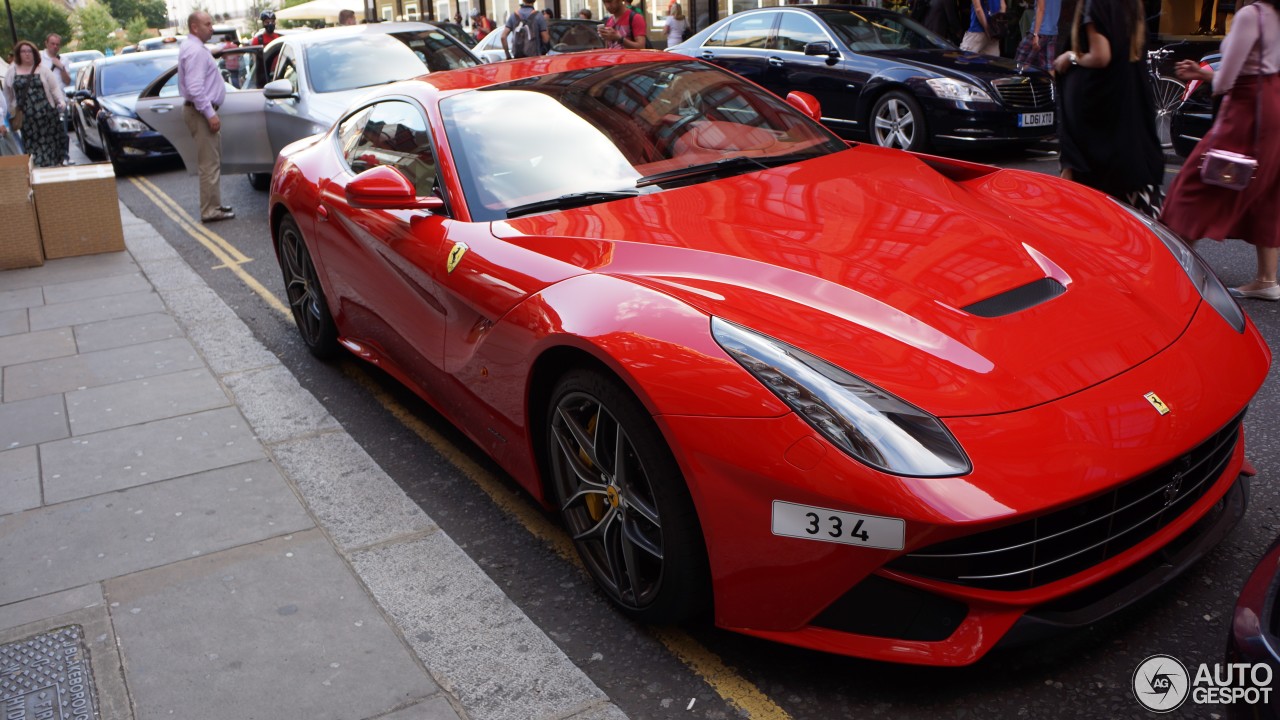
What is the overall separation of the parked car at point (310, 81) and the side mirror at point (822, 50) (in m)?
3.46

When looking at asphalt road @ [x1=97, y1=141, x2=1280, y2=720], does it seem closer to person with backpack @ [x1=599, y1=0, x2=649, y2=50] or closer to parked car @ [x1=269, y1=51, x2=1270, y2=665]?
parked car @ [x1=269, y1=51, x2=1270, y2=665]

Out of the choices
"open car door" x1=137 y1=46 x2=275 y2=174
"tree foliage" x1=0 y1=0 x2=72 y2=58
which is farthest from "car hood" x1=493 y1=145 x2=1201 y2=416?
"tree foliage" x1=0 y1=0 x2=72 y2=58

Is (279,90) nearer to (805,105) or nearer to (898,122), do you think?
(898,122)

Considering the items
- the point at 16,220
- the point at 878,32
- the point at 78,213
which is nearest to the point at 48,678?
the point at 16,220

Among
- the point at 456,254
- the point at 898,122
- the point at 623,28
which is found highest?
the point at 623,28

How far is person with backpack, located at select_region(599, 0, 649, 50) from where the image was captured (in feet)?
52.2

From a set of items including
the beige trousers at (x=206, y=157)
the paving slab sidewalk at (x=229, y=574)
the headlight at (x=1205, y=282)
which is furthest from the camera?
the beige trousers at (x=206, y=157)

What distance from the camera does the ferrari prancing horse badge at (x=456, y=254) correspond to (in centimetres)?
373

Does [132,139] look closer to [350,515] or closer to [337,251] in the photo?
[337,251]

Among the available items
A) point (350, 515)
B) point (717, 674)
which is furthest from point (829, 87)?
point (717, 674)

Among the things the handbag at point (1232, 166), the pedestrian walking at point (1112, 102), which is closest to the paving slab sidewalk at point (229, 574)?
the pedestrian walking at point (1112, 102)

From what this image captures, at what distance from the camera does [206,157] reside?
10.5 m

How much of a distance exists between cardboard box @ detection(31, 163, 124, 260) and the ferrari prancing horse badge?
6534 mm

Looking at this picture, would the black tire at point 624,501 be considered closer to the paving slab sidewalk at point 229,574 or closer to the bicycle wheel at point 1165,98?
the paving slab sidewalk at point 229,574
